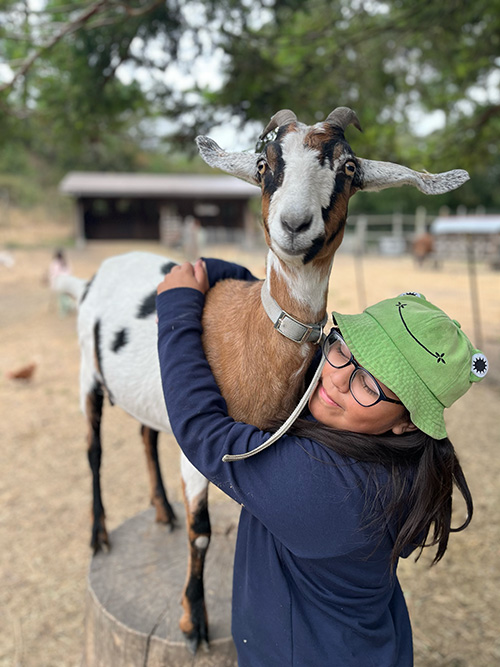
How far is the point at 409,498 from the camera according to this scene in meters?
1.21

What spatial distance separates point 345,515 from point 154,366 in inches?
40.5

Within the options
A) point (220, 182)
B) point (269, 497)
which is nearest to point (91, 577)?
point (269, 497)

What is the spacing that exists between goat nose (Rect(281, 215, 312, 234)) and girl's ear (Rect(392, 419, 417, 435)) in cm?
53

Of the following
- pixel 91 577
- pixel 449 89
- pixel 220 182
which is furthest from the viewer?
pixel 220 182

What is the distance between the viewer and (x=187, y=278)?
1654mm

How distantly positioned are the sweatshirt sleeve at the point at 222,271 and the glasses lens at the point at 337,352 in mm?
670

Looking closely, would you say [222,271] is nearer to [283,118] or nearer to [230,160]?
[230,160]

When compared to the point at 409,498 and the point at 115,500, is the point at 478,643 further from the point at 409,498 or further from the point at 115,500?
the point at 115,500

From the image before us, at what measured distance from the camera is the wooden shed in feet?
75.8

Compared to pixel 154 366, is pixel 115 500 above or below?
below

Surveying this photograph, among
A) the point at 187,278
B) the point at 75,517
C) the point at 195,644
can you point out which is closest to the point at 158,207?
the point at 75,517

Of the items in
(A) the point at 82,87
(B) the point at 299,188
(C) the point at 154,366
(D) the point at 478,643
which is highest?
(A) the point at 82,87

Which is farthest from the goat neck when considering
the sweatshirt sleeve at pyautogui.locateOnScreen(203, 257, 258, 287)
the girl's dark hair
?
the sweatshirt sleeve at pyautogui.locateOnScreen(203, 257, 258, 287)

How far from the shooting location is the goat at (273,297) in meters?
1.28
